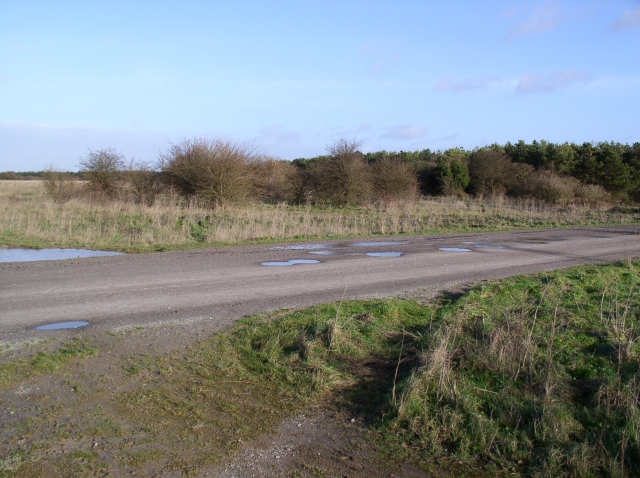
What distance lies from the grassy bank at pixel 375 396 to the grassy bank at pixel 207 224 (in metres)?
10.7

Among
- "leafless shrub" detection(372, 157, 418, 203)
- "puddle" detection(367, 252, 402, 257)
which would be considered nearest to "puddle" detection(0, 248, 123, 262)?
"puddle" detection(367, 252, 402, 257)

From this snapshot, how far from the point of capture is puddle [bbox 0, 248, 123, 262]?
15041mm

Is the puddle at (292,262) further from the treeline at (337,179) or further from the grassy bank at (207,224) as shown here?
the treeline at (337,179)

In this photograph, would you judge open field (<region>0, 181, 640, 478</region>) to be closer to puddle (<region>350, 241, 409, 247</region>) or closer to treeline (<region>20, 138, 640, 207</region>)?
puddle (<region>350, 241, 409, 247</region>)

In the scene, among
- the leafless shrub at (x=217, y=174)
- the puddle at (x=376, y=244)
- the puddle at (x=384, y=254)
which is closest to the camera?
the puddle at (x=384, y=254)

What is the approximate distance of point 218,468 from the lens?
14.1 ft

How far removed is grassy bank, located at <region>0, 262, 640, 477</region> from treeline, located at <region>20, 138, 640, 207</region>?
22.6m

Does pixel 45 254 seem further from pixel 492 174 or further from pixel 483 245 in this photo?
pixel 492 174

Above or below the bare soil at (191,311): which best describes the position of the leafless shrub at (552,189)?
above

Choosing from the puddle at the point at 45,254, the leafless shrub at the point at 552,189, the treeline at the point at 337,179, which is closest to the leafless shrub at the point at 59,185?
the treeline at the point at 337,179

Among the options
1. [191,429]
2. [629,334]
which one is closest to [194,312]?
[191,429]

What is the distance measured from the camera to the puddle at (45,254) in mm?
15041

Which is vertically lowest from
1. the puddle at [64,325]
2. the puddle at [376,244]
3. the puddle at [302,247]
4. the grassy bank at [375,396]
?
the grassy bank at [375,396]

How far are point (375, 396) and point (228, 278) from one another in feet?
20.6
